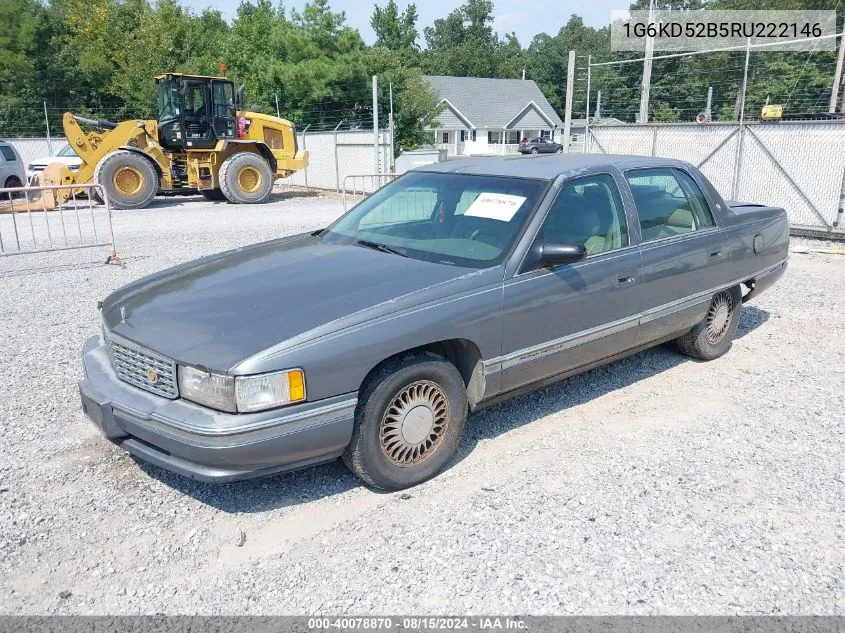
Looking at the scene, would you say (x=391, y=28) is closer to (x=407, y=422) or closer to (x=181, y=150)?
(x=181, y=150)

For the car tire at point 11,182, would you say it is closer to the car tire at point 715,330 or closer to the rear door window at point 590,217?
the rear door window at point 590,217

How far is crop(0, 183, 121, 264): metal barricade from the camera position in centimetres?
970

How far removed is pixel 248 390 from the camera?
3016 millimetres

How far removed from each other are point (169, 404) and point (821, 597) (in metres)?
2.91

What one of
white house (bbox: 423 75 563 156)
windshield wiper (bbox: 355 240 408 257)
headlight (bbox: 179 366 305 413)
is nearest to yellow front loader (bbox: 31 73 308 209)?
windshield wiper (bbox: 355 240 408 257)

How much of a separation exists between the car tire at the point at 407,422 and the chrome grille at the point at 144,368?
883 mm

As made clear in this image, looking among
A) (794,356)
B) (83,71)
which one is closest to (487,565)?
(794,356)

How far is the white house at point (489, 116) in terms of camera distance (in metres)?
58.0

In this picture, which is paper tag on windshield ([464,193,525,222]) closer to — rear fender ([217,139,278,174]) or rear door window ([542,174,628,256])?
rear door window ([542,174,628,256])

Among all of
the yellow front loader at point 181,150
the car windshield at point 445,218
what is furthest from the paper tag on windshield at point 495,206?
the yellow front loader at point 181,150

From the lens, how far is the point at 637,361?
563cm

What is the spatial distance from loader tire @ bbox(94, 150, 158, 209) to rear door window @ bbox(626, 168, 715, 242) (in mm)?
14416

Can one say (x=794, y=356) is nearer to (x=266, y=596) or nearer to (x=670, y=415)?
(x=670, y=415)

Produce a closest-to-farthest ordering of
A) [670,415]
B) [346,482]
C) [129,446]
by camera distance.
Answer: [129,446] < [346,482] < [670,415]
